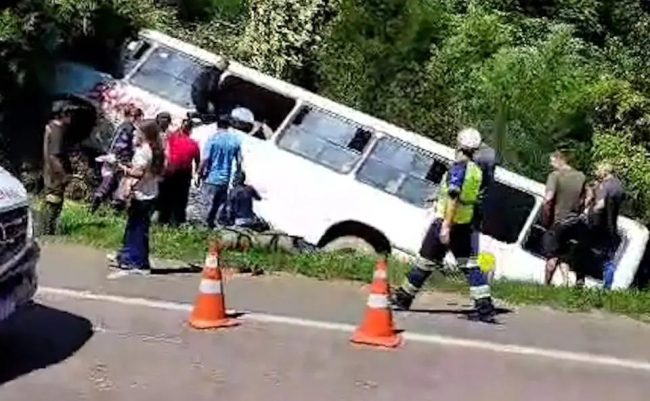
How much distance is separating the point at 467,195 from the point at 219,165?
5.02 m

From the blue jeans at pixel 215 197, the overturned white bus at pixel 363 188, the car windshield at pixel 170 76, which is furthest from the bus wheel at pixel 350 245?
the car windshield at pixel 170 76

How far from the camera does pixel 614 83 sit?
22719 millimetres

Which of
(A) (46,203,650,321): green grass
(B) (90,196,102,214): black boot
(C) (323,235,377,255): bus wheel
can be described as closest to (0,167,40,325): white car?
(A) (46,203,650,321): green grass

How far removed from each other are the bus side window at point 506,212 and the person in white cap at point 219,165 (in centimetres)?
281

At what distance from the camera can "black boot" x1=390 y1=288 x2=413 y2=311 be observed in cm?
1255

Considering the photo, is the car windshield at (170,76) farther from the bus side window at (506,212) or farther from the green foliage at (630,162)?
the green foliage at (630,162)

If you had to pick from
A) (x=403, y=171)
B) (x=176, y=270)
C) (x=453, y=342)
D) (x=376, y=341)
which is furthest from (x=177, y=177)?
(x=376, y=341)

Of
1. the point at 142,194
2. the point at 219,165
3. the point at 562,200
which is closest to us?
the point at 142,194

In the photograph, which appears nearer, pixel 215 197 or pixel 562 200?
pixel 562 200

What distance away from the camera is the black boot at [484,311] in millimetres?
12461

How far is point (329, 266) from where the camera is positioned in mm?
14305

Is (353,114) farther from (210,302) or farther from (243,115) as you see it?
(210,302)

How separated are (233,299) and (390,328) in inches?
78.2

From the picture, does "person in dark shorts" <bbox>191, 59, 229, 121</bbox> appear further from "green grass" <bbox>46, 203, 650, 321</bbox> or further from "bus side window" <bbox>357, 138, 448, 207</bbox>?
"green grass" <bbox>46, 203, 650, 321</bbox>
